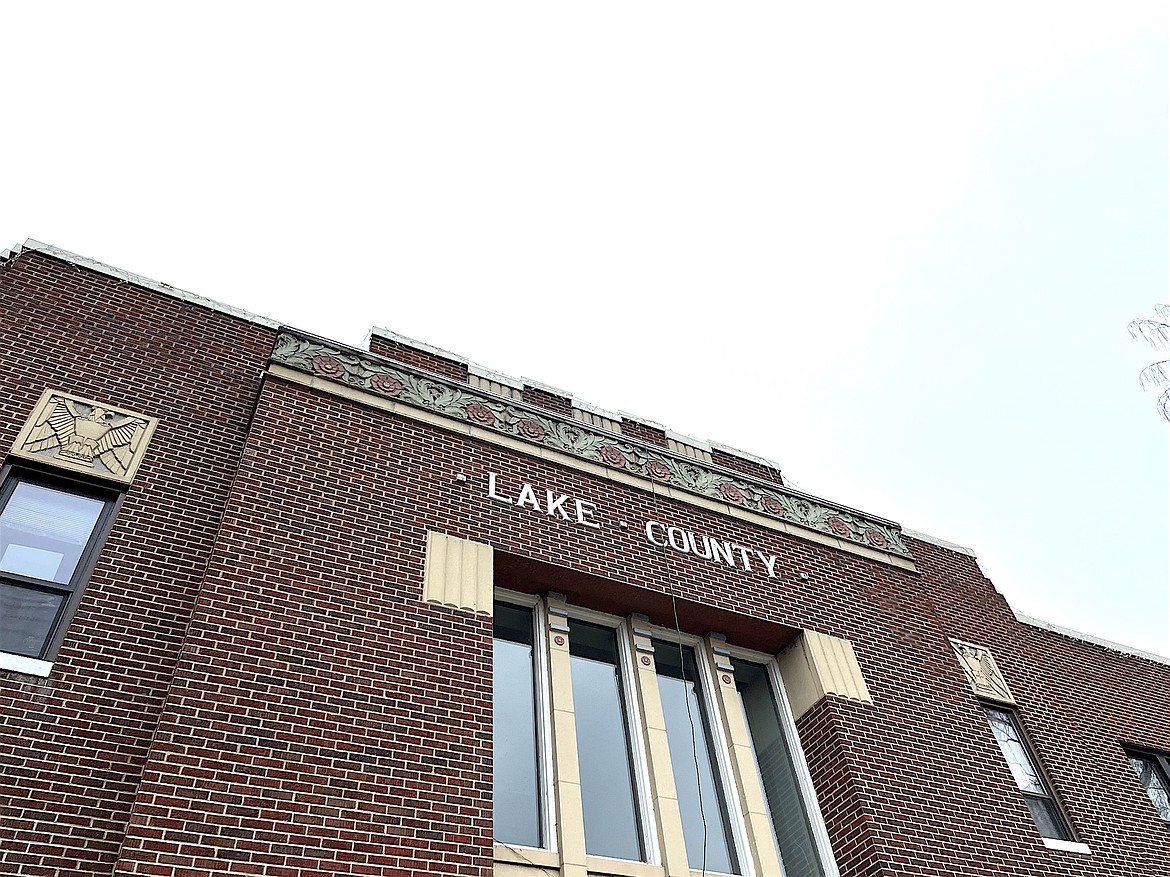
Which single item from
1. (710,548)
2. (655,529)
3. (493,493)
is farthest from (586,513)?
(710,548)

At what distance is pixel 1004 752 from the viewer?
35.1ft

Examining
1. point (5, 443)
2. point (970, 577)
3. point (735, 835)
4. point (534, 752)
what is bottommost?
point (735, 835)

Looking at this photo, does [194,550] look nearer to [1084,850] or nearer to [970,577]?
[1084,850]

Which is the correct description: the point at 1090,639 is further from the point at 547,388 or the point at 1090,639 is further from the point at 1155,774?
the point at 547,388

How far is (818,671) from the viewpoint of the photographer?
944 cm

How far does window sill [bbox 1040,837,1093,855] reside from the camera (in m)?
9.30

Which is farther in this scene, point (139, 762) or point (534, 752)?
point (534, 752)

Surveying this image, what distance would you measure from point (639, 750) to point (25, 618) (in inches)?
208

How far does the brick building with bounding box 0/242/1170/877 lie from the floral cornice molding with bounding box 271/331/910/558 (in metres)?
0.04

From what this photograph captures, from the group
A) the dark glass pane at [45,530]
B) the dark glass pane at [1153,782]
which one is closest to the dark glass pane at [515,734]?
the dark glass pane at [45,530]

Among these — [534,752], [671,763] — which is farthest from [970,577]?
[534,752]

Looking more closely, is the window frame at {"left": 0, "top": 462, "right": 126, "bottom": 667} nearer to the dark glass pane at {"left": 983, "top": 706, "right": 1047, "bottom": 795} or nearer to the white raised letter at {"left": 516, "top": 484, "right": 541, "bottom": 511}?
the white raised letter at {"left": 516, "top": 484, "right": 541, "bottom": 511}

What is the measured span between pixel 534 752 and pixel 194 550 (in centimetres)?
352

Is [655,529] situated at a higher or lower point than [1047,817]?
higher
